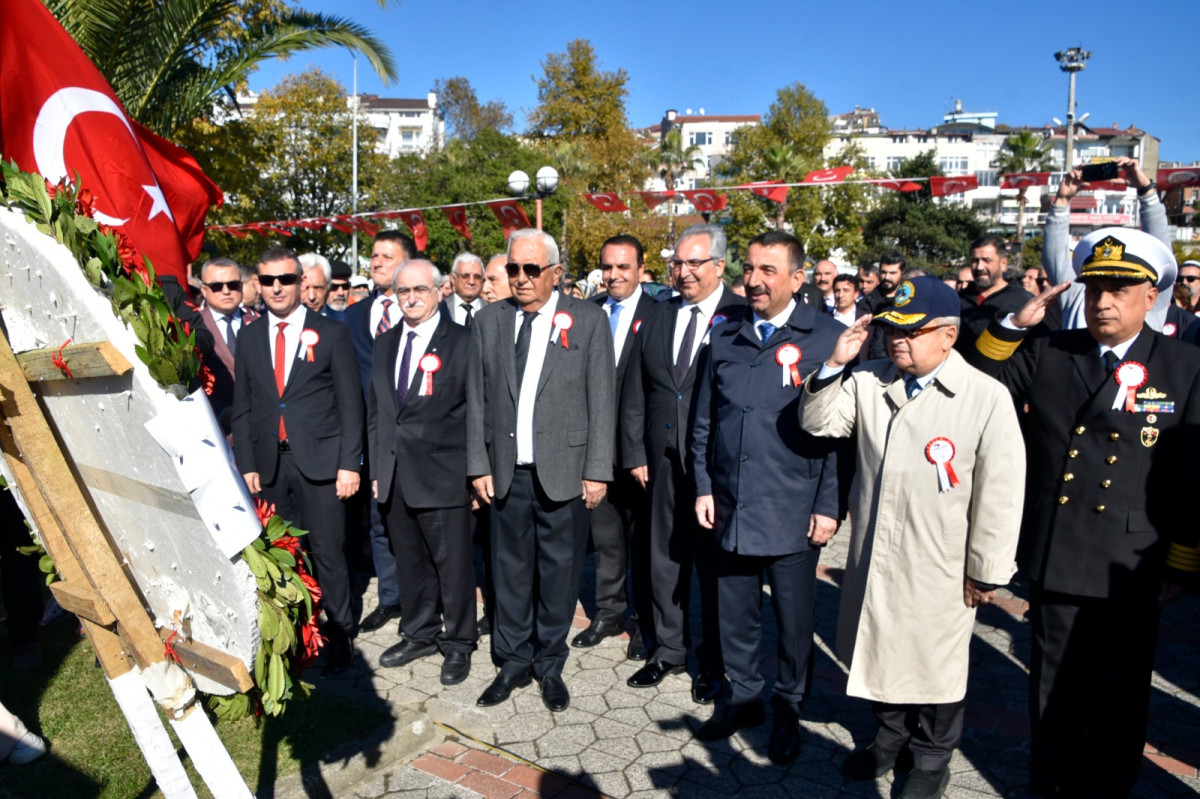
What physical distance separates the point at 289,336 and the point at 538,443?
5.58 feet

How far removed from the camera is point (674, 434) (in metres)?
4.93

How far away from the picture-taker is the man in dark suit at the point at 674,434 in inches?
194

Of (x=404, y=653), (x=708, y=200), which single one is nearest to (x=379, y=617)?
(x=404, y=653)

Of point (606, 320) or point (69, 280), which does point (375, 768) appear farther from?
point (69, 280)

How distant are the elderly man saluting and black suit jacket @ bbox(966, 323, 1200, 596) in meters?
0.27

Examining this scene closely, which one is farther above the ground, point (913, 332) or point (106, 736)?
point (913, 332)

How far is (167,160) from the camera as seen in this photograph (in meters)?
6.30

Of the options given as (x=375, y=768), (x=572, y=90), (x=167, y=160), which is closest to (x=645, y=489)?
(x=375, y=768)

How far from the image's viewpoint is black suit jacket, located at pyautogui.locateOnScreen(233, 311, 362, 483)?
201 inches

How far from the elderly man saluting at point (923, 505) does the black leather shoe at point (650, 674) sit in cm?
140

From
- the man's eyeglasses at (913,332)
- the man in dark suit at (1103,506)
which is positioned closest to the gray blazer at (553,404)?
the man's eyeglasses at (913,332)

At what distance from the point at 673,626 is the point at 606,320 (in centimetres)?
177

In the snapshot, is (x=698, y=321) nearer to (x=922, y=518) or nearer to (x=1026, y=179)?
(x=922, y=518)

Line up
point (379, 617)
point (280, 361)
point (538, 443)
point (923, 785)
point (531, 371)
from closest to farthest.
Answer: point (923, 785) < point (538, 443) < point (531, 371) < point (280, 361) < point (379, 617)
